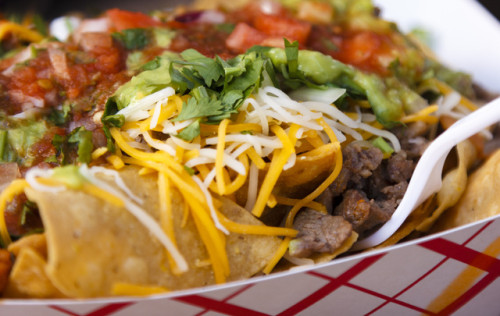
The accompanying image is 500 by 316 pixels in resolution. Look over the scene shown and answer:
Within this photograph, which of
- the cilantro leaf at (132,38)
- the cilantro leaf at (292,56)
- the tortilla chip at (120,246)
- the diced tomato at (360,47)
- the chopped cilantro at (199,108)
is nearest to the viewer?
the tortilla chip at (120,246)

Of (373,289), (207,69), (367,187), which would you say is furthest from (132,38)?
(373,289)

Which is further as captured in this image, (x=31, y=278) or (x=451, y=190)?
(x=451, y=190)

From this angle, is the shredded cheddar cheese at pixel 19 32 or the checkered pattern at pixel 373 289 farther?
the shredded cheddar cheese at pixel 19 32

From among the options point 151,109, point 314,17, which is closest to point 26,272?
point 151,109

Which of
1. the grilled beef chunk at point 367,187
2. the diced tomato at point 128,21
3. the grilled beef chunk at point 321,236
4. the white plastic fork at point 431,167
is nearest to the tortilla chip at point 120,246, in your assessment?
the grilled beef chunk at point 321,236

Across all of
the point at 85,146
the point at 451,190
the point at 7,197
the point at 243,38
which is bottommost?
the point at 7,197

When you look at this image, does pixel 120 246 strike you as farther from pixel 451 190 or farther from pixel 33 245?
pixel 451 190

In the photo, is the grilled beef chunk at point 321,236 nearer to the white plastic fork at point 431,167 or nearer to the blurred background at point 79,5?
the white plastic fork at point 431,167

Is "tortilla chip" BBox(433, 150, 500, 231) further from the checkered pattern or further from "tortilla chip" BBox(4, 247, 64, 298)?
"tortilla chip" BBox(4, 247, 64, 298)
